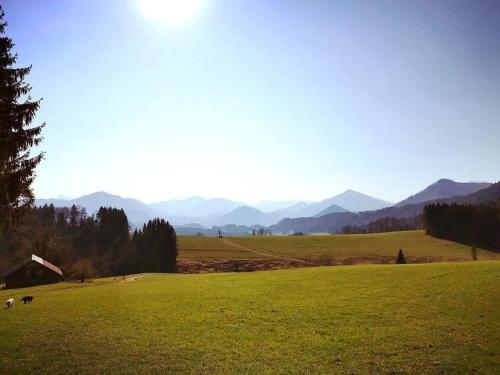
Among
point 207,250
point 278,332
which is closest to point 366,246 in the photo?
point 207,250

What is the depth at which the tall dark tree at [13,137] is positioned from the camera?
89.1 feet

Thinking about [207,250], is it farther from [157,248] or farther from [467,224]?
[467,224]

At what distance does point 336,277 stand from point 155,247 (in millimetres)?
102146

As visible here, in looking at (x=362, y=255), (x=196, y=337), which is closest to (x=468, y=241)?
(x=362, y=255)

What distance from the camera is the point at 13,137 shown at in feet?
90.9

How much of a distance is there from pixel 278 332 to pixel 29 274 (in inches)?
3443

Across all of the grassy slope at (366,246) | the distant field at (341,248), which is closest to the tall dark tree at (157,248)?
the distant field at (341,248)

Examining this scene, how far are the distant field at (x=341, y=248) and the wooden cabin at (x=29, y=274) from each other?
53.9 meters

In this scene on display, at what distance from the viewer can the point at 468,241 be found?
13325 centimetres

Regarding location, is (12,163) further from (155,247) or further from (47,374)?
(155,247)

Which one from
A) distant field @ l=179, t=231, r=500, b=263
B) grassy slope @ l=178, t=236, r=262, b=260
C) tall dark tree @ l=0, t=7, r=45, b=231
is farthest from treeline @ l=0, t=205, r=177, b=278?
tall dark tree @ l=0, t=7, r=45, b=231

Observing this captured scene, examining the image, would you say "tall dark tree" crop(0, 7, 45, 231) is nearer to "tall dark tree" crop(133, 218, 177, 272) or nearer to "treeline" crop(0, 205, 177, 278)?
"treeline" crop(0, 205, 177, 278)

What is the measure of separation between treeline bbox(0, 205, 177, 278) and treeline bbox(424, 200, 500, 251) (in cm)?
10669

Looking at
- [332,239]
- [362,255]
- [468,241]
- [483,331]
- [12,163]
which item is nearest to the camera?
[483,331]
